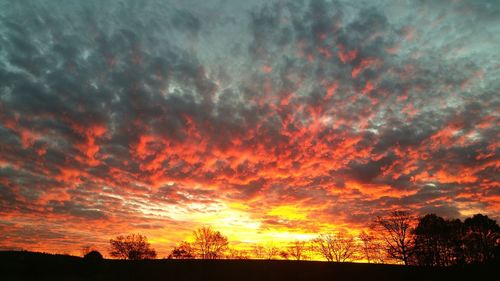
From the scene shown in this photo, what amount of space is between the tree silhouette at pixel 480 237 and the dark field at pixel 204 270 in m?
22.1

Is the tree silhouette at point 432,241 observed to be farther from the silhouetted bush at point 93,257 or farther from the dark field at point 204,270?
the silhouetted bush at point 93,257

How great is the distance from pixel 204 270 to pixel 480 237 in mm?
57031

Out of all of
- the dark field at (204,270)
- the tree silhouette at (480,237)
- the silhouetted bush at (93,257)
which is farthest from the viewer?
the tree silhouette at (480,237)

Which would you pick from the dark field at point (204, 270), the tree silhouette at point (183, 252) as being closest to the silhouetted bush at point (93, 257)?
the dark field at point (204, 270)

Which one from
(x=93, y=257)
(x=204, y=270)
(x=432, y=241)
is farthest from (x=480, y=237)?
(x=93, y=257)

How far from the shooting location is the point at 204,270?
5209 centimetres

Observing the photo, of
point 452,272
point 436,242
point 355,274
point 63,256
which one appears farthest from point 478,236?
point 63,256

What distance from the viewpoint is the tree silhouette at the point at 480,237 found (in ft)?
200

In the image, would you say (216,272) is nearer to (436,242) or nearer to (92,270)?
(92,270)

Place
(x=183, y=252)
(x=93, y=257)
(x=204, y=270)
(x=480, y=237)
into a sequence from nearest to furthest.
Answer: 1. (x=93, y=257)
2. (x=204, y=270)
3. (x=480, y=237)
4. (x=183, y=252)

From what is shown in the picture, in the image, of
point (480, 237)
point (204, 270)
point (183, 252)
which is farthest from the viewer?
point (183, 252)

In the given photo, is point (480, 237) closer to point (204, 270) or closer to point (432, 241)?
point (432, 241)

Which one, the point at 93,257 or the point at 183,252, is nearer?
the point at 93,257

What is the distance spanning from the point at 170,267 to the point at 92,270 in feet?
42.1
